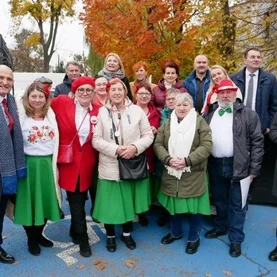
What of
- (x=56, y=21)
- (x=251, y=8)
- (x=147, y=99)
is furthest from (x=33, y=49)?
(x=147, y=99)

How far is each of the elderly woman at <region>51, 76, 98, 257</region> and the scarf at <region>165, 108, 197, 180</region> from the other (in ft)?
2.83

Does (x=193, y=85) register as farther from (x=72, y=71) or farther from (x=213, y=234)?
(x=213, y=234)

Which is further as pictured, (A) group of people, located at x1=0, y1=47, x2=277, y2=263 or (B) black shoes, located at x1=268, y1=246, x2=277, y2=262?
(B) black shoes, located at x1=268, y1=246, x2=277, y2=262

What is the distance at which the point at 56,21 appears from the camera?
19281mm

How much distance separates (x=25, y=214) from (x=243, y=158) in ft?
7.84

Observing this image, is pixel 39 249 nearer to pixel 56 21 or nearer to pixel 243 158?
pixel 243 158

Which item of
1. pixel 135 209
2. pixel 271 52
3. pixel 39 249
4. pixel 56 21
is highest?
pixel 56 21

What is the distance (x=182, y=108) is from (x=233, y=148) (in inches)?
27.3

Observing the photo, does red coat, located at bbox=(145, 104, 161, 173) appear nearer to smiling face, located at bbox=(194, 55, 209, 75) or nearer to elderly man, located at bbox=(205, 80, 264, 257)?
elderly man, located at bbox=(205, 80, 264, 257)

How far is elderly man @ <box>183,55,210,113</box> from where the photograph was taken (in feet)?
16.1

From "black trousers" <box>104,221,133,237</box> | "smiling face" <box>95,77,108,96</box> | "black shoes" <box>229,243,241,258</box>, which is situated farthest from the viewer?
"smiling face" <box>95,77,108,96</box>

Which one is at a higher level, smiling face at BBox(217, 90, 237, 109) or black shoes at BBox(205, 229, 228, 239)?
smiling face at BBox(217, 90, 237, 109)

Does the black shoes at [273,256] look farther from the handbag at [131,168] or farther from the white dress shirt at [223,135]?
the handbag at [131,168]

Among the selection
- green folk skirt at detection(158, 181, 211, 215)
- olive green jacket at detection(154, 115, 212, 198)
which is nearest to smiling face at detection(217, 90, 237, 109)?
olive green jacket at detection(154, 115, 212, 198)
